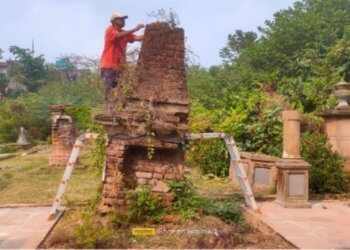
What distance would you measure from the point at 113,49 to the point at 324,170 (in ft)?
15.9

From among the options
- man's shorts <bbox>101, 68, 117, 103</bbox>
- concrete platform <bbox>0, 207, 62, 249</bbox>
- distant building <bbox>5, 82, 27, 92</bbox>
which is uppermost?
distant building <bbox>5, 82, 27, 92</bbox>

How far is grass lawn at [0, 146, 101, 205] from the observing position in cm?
819

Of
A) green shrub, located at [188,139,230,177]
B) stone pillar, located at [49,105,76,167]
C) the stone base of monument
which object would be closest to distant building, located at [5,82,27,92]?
stone pillar, located at [49,105,76,167]

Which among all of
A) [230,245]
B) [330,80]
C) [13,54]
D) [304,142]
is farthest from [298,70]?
[13,54]

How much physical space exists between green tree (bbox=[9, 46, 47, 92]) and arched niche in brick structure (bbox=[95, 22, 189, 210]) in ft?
123

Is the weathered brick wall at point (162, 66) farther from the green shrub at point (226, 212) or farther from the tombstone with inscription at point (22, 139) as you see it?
the tombstone with inscription at point (22, 139)

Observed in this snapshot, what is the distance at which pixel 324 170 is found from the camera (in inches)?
332

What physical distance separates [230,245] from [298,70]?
14.9 m

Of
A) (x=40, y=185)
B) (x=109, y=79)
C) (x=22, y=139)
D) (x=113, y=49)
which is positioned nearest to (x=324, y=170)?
(x=109, y=79)

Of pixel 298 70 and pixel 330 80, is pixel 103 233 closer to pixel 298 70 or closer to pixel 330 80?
pixel 330 80

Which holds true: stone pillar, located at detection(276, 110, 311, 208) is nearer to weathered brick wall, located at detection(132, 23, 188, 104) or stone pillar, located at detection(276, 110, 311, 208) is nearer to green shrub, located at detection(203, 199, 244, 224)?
green shrub, located at detection(203, 199, 244, 224)

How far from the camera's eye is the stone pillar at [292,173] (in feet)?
A: 24.2

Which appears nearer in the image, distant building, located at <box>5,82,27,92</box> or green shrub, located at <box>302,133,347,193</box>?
green shrub, located at <box>302,133,347,193</box>

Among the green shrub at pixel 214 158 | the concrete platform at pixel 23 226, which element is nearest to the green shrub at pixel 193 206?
the concrete platform at pixel 23 226
